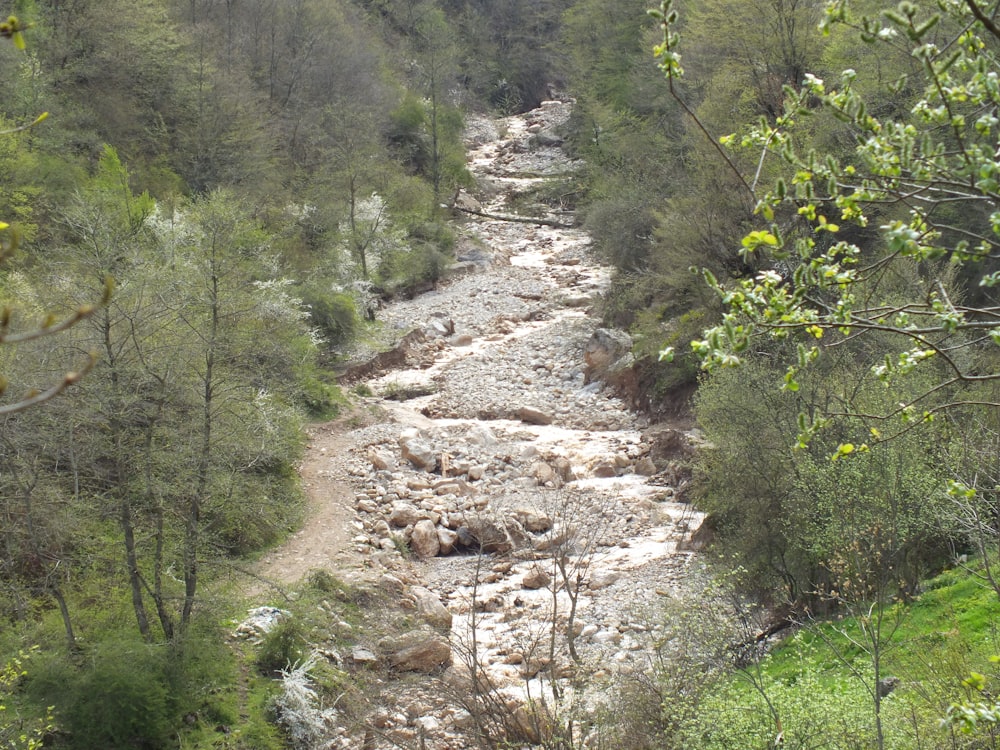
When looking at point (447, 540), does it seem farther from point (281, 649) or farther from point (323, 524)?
point (281, 649)

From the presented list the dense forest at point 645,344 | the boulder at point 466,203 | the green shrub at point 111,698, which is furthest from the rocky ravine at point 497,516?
the boulder at point 466,203

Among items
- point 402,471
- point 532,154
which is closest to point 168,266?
point 402,471

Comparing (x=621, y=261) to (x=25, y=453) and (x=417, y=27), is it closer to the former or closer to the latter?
(x=25, y=453)

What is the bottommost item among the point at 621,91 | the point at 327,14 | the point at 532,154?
the point at 532,154

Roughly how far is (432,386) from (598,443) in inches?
227

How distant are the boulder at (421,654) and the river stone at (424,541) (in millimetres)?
3220

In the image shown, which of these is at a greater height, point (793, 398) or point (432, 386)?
point (793, 398)

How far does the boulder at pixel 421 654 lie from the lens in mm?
10781

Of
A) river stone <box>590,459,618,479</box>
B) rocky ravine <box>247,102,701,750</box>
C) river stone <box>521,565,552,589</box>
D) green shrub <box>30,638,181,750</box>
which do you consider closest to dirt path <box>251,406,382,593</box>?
rocky ravine <box>247,102,701,750</box>

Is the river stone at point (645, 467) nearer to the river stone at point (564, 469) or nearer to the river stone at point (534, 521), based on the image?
the river stone at point (564, 469)

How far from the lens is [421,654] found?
10.8 metres

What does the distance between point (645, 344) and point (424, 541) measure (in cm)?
919

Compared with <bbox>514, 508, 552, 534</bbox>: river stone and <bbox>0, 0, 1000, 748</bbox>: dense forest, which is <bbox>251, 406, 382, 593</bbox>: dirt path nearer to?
<bbox>0, 0, 1000, 748</bbox>: dense forest

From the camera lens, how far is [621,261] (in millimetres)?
26906
